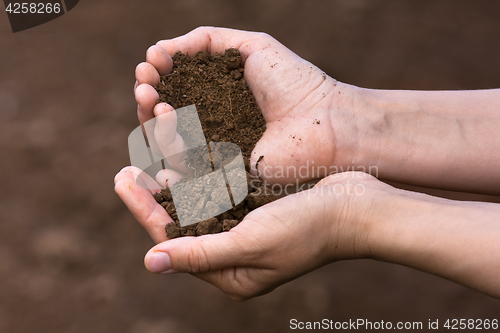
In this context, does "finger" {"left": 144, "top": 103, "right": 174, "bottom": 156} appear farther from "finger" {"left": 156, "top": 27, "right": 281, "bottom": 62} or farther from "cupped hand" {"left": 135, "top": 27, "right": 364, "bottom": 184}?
"finger" {"left": 156, "top": 27, "right": 281, "bottom": 62}

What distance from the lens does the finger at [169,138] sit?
0.84 meters

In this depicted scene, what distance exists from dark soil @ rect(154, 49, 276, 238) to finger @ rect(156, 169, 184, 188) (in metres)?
0.04

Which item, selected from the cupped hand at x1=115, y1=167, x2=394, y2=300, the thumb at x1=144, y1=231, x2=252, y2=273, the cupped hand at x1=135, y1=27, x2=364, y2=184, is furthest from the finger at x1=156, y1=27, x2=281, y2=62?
the thumb at x1=144, y1=231, x2=252, y2=273

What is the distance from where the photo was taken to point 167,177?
856 mm

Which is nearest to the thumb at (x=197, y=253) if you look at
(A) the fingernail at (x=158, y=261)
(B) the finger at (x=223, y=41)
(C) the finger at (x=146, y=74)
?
(A) the fingernail at (x=158, y=261)

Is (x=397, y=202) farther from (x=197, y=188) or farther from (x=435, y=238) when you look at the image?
(x=197, y=188)

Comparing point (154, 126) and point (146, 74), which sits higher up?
point (146, 74)

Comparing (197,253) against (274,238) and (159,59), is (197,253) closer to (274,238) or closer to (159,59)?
(274,238)

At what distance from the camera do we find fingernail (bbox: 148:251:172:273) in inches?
25.8

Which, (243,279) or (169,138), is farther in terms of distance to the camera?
(169,138)

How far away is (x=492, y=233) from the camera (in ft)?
2.00

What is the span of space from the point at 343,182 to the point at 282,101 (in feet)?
1.02

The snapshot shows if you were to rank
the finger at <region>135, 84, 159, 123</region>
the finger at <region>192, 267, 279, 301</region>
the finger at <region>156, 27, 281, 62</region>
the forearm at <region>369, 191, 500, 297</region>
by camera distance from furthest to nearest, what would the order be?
the finger at <region>156, 27, 281, 62</region> → the finger at <region>135, 84, 159, 123</region> → the finger at <region>192, 267, 279, 301</region> → the forearm at <region>369, 191, 500, 297</region>

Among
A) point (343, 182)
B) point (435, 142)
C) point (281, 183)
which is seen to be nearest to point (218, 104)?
point (281, 183)
